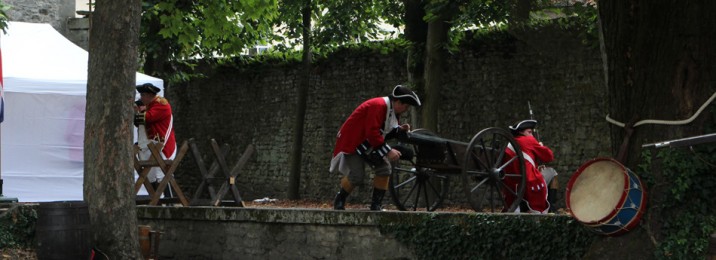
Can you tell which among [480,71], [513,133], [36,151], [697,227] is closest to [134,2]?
[513,133]

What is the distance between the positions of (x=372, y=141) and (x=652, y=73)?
10.7ft

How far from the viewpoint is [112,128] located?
11.2m

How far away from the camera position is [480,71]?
19.9m

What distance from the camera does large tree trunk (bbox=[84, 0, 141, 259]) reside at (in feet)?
36.4

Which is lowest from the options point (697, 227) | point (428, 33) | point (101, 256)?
point (101, 256)

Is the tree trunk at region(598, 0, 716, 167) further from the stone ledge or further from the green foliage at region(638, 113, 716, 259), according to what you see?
the stone ledge

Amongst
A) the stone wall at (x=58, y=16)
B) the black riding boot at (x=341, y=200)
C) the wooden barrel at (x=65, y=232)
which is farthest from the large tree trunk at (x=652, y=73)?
the stone wall at (x=58, y=16)

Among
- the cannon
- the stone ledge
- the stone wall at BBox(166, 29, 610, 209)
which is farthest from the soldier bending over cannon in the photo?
the stone wall at BBox(166, 29, 610, 209)

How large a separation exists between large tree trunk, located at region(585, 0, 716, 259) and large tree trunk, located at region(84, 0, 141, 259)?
4.34 meters

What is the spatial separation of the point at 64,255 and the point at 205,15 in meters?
8.46

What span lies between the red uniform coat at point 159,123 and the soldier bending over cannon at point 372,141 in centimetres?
387

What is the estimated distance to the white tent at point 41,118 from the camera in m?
17.1

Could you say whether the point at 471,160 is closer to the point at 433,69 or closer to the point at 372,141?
the point at 372,141

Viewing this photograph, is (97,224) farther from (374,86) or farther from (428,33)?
(374,86)
